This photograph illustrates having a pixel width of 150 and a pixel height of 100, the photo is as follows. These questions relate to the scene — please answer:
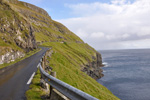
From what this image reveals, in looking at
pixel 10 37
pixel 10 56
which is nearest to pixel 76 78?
pixel 10 56

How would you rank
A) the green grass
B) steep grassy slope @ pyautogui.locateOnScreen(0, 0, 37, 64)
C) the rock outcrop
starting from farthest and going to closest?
the green grass
steep grassy slope @ pyautogui.locateOnScreen(0, 0, 37, 64)
the rock outcrop

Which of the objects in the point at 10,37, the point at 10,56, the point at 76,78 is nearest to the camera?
the point at 10,56

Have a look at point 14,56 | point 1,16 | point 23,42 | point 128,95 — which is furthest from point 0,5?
point 128,95

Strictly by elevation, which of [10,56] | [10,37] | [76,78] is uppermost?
[10,37]

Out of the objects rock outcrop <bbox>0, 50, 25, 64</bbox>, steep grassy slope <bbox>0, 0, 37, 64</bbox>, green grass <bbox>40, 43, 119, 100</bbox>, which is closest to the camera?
rock outcrop <bbox>0, 50, 25, 64</bbox>

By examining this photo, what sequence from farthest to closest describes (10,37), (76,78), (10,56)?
(10,37) < (76,78) < (10,56)

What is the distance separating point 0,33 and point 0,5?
1324 centimetres

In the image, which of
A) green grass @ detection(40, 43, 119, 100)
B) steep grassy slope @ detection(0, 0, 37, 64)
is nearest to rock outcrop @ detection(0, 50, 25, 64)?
steep grassy slope @ detection(0, 0, 37, 64)

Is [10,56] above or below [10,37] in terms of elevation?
below

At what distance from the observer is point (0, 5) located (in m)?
37.0

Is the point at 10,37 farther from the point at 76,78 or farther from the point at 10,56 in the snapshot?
the point at 76,78

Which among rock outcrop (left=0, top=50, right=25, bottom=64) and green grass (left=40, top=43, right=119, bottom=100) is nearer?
rock outcrop (left=0, top=50, right=25, bottom=64)

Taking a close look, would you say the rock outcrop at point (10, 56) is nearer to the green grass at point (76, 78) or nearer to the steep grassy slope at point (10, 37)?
the steep grassy slope at point (10, 37)

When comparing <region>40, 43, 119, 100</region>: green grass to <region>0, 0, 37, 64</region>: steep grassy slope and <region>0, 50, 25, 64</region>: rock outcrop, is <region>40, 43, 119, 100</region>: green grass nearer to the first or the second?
<region>0, 50, 25, 64</region>: rock outcrop
